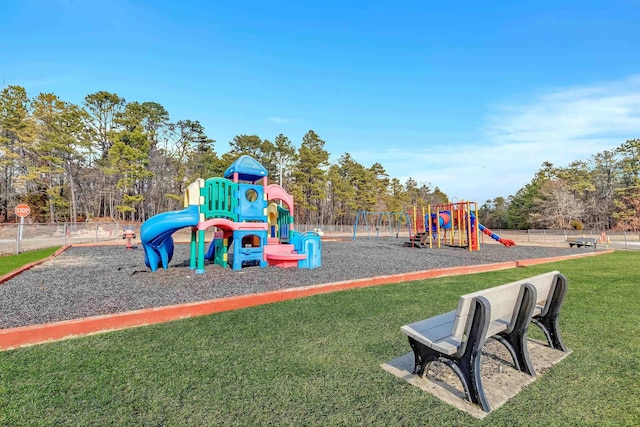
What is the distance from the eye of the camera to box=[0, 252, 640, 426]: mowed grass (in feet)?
7.41

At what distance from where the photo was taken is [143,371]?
2971 millimetres

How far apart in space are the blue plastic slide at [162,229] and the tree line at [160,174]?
80.2ft

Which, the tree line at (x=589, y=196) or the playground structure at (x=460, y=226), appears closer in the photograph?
the playground structure at (x=460, y=226)

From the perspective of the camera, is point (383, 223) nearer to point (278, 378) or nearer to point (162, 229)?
point (162, 229)

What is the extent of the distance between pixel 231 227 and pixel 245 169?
1926 millimetres

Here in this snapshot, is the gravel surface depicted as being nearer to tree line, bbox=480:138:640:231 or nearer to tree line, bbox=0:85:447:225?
tree line, bbox=0:85:447:225

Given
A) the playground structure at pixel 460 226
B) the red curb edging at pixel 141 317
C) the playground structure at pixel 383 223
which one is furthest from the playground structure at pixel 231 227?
the playground structure at pixel 383 223

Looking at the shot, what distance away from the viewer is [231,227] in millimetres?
8797

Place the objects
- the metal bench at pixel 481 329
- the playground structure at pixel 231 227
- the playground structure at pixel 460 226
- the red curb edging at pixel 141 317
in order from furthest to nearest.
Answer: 1. the playground structure at pixel 460 226
2. the playground structure at pixel 231 227
3. the red curb edging at pixel 141 317
4. the metal bench at pixel 481 329

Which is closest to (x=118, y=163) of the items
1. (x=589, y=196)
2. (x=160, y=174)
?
(x=160, y=174)

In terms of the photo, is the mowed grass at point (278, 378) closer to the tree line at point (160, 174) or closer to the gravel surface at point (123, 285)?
the gravel surface at point (123, 285)

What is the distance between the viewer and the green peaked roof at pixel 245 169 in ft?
31.2

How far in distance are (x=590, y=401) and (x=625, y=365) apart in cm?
105

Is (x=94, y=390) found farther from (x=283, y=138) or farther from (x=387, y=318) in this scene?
(x=283, y=138)
